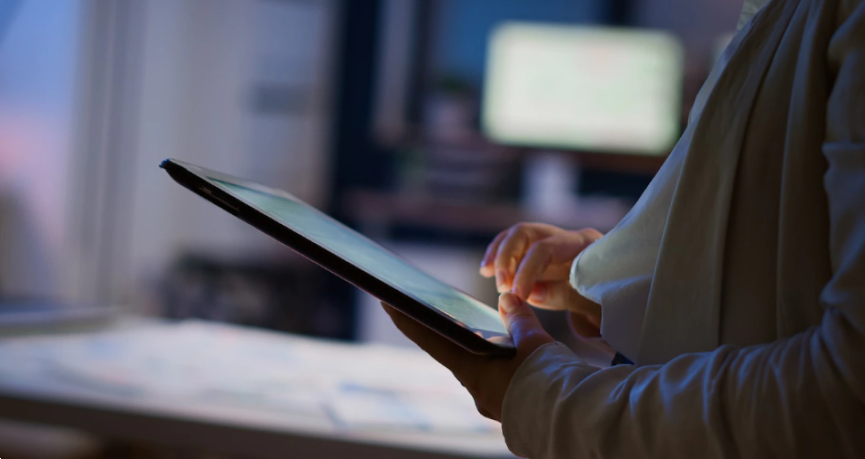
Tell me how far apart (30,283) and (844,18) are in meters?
3.37

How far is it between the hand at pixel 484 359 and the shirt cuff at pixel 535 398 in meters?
0.02

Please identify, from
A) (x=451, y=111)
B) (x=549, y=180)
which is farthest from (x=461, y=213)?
(x=451, y=111)

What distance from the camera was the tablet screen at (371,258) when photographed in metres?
0.58

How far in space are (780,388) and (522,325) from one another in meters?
0.23

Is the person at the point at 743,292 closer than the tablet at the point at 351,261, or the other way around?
the person at the point at 743,292

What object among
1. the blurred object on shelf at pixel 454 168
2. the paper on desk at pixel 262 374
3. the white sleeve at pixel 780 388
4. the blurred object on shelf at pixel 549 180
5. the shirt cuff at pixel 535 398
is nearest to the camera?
the white sleeve at pixel 780 388

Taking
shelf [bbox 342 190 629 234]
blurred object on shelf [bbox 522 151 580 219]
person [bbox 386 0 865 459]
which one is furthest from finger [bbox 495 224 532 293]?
blurred object on shelf [bbox 522 151 580 219]

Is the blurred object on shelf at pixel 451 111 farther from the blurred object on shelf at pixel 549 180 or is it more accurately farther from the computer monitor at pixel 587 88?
the blurred object on shelf at pixel 549 180

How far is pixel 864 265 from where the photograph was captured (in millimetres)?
391

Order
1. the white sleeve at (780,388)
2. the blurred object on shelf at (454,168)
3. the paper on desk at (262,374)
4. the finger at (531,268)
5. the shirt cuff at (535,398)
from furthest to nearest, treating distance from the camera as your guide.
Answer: the blurred object on shelf at (454,168) → the paper on desk at (262,374) → the finger at (531,268) → the shirt cuff at (535,398) → the white sleeve at (780,388)

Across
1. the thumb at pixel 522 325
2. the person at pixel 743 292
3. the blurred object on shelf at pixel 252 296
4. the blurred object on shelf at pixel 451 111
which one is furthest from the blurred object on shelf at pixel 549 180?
the person at pixel 743 292

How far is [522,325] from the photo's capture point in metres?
0.61

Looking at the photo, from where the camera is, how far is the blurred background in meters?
3.68

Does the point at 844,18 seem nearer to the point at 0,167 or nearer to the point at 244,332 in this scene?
the point at 244,332
